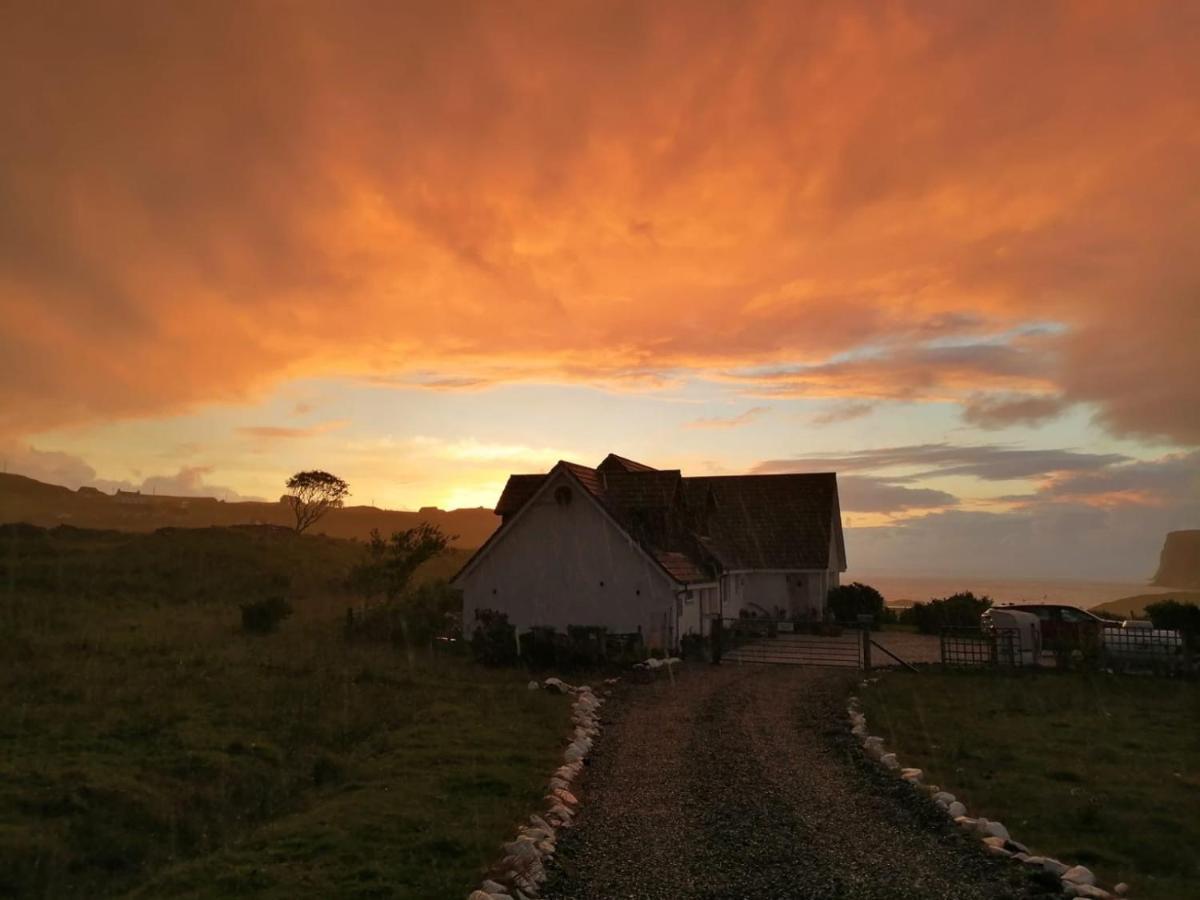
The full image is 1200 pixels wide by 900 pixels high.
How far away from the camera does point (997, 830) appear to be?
11383mm

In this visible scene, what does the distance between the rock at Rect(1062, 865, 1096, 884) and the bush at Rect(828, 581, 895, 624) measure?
38.5 metres

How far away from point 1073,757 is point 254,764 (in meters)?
16.3

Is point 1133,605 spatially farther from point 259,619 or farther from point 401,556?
point 259,619

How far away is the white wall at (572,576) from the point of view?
33125 mm

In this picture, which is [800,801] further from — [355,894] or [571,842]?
[355,894]

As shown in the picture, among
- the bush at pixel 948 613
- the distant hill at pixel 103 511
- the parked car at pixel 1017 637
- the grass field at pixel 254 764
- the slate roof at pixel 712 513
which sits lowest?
the grass field at pixel 254 764

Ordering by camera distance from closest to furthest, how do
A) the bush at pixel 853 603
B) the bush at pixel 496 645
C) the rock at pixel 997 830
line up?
the rock at pixel 997 830
the bush at pixel 496 645
the bush at pixel 853 603

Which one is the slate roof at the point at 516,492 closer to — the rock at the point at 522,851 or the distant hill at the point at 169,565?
the distant hill at the point at 169,565

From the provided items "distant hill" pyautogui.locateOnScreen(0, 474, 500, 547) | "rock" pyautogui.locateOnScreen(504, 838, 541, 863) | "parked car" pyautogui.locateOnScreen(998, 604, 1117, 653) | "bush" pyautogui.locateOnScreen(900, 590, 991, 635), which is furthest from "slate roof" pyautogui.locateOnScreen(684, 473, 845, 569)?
"distant hill" pyautogui.locateOnScreen(0, 474, 500, 547)

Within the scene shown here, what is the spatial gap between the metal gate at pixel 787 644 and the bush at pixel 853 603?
1.23 m

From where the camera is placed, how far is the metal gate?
33.1 m

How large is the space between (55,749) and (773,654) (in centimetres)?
2589

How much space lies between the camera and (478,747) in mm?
16594

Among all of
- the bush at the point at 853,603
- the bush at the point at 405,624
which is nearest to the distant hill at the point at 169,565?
the bush at the point at 405,624
